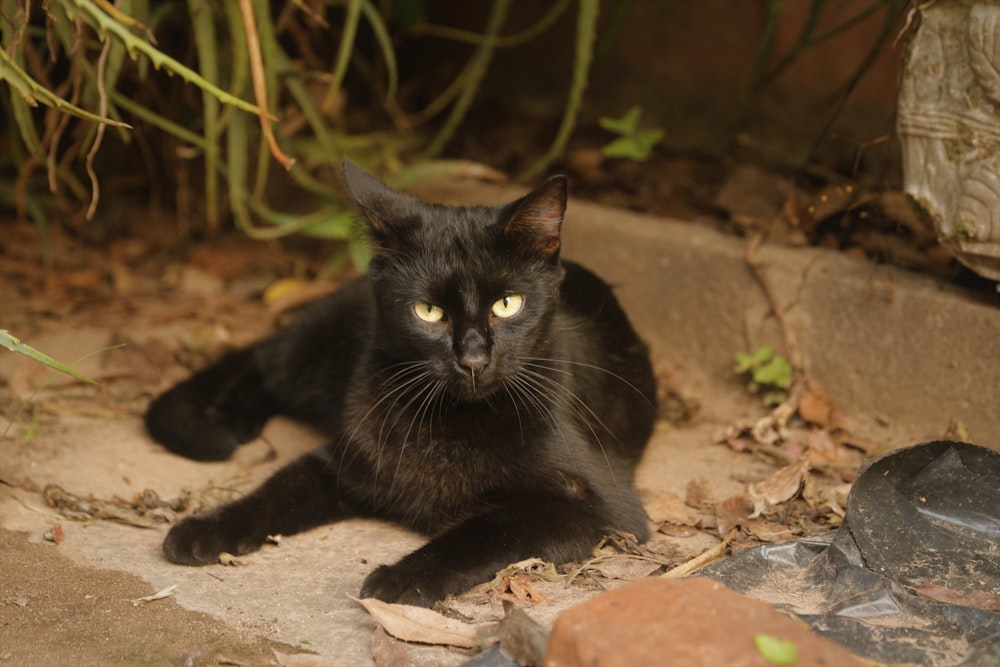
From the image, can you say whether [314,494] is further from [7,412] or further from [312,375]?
[7,412]

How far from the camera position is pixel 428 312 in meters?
2.63

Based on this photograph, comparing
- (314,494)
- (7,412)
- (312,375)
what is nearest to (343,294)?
(312,375)

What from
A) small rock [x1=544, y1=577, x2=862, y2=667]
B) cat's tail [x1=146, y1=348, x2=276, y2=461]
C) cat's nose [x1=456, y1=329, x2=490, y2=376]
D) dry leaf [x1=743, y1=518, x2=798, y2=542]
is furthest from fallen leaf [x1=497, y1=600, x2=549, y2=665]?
cat's tail [x1=146, y1=348, x2=276, y2=461]

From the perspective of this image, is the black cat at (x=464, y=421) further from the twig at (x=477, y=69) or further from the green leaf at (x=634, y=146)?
the twig at (x=477, y=69)

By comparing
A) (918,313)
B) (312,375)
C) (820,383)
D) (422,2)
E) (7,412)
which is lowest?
(7,412)

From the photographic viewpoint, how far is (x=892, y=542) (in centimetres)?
246

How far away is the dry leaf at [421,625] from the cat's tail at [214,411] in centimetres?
122

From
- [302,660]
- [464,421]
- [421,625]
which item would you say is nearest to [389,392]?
[464,421]

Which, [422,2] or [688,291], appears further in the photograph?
[422,2]

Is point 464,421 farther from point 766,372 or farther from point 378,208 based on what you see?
point 766,372

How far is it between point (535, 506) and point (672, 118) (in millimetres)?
2710

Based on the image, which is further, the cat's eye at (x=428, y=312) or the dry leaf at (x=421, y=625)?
the cat's eye at (x=428, y=312)

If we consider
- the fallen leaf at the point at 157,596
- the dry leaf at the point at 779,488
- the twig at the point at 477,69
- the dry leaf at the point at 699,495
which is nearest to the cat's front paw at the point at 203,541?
the fallen leaf at the point at 157,596

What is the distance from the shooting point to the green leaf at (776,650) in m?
1.76
